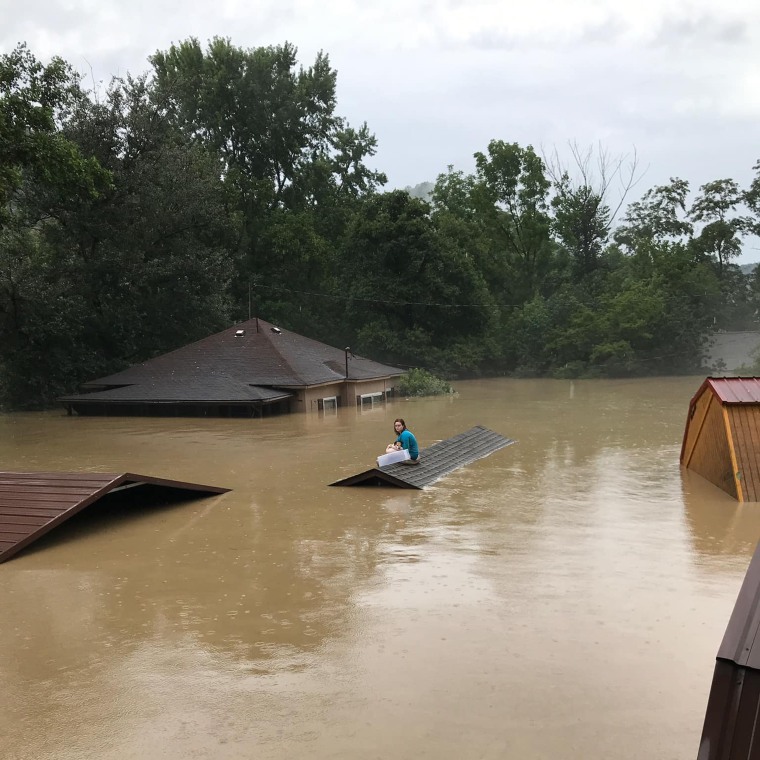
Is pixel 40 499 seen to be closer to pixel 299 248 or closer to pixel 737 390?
pixel 737 390

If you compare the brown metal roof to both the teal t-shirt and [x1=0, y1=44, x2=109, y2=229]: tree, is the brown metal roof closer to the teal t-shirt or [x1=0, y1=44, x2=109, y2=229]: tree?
the teal t-shirt

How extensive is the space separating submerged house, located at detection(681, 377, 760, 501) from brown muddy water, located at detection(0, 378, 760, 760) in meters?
0.61

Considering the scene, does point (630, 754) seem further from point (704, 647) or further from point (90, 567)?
point (90, 567)

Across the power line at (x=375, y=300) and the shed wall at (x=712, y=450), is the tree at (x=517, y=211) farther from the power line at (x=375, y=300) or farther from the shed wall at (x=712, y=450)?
the shed wall at (x=712, y=450)

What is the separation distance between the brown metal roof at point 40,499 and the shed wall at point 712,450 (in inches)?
472

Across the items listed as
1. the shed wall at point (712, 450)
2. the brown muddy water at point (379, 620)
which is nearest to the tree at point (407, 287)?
the shed wall at point (712, 450)

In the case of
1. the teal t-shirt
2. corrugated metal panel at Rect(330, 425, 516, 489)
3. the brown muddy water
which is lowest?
the brown muddy water

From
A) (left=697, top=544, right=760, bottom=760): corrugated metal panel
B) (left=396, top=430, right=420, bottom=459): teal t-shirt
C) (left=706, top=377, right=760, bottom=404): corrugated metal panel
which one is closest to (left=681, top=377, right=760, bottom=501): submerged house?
(left=706, top=377, right=760, bottom=404): corrugated metal panel

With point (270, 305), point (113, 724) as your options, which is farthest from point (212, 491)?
point (270, 305)

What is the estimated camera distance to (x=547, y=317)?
65.5 metres

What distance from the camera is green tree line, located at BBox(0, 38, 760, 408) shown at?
134 feet

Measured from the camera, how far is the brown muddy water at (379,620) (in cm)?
717

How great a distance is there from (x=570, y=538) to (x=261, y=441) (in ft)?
49.7

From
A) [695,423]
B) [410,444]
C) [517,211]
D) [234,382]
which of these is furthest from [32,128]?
[517,211]
